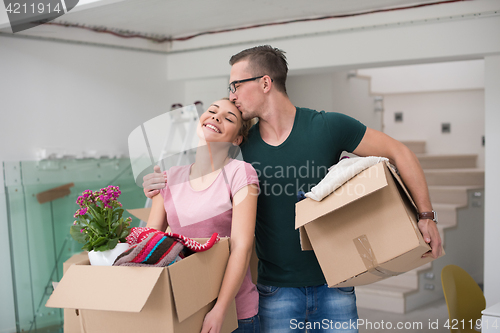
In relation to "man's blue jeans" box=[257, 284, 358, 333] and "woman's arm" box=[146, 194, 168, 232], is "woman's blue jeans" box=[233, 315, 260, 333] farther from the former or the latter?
"woman's arm" box=[146, 194, 168, 232]

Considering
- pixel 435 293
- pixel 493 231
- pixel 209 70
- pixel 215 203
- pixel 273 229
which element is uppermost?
pixel 209 70

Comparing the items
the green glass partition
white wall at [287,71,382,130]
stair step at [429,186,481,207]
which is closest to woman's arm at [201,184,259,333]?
the green glass partition

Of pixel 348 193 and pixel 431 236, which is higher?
pixel 348 193

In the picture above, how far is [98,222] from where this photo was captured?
3.25 feet

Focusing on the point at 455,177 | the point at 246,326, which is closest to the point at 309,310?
the point at 246,326

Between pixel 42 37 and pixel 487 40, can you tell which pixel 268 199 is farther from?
pixel 42 37

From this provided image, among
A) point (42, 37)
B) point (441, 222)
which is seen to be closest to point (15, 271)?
point (42, 37)

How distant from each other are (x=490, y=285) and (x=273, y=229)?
1.92 meters

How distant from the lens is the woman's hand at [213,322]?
1.06 metres

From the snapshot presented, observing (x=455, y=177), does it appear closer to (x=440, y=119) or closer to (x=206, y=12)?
(x=440, y=119)

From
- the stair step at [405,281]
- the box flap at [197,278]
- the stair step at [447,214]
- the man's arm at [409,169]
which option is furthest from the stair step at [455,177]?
the box flap at [197,278]

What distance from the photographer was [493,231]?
8.63 ft

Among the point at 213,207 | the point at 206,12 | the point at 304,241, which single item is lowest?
the point at 304,241

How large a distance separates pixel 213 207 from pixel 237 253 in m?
0.16
